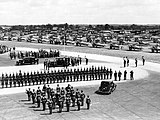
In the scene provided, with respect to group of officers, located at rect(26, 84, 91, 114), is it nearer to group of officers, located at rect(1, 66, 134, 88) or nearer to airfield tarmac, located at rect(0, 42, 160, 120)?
airfield tarmac, located at rect(0, 42, 160, 120)

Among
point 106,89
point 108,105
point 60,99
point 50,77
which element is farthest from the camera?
point 50,77

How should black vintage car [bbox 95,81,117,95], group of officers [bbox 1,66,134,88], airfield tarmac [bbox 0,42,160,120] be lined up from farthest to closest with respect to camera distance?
group of officers [bbox 1,66,134,88], black vintage car [bbox 95,81,117,95], airfield tarmac [bbox 0,42,160,120]

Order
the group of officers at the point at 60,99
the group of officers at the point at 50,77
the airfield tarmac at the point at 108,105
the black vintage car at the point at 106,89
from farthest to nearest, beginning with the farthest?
1. the group of officers at the point at 50,77
2. the black vintage car at the point at 106,89
3. the group of officers at the point at 60,99
4. the airfield tarmac at the point at 108,105

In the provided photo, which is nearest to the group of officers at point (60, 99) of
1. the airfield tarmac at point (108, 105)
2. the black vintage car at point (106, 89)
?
the airfield tarmac at point (108, 105)

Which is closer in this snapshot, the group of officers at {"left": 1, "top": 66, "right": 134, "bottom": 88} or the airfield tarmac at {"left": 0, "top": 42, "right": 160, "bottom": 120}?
the airfield tarmac at {"left": 0, "top": 42, "right": 160, "bottom": 120}

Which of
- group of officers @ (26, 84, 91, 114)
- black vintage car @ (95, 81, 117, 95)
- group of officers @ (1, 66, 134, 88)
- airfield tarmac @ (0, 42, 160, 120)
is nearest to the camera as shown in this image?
airfield tarmac @ (0, 42, 160, 120)

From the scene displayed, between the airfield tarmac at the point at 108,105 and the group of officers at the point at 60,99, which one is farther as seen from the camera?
the group of officers at the point at 60,99

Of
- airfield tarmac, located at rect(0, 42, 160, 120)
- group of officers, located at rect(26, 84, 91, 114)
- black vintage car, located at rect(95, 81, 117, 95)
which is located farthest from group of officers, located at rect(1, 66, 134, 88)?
group of officers, located at rect(26, 84, 91, 114)

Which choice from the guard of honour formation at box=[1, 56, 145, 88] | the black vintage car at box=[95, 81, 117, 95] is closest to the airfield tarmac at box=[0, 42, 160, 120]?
the black vintage car at box=[95, 81, 117, 95]

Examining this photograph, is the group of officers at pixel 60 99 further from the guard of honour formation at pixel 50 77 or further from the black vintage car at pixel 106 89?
the guard of honour formation at pixel 50 77

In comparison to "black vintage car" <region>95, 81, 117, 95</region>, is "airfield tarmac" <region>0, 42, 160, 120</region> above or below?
below

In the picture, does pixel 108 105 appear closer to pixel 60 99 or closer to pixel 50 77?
pixel 60 99

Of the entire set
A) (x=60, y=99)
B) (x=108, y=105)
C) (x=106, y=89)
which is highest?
(x=60, y=99)

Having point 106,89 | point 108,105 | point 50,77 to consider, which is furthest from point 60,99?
point 50,77
